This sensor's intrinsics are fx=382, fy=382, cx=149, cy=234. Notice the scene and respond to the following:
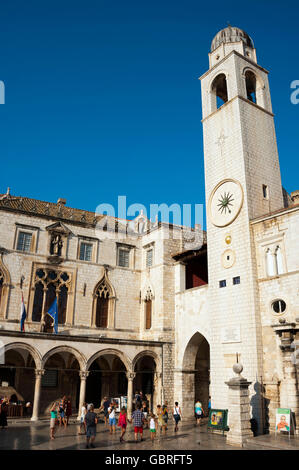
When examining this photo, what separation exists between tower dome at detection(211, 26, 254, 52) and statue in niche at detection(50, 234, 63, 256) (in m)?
16.8

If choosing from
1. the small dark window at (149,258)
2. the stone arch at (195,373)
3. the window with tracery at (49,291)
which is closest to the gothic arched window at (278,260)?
the stone arch at (195,373)

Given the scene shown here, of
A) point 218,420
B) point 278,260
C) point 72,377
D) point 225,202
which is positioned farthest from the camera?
point 72,377

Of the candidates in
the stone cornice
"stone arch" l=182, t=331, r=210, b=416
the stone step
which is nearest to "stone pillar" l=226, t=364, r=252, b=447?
the stone step

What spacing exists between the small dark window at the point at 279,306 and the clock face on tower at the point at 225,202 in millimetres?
5113

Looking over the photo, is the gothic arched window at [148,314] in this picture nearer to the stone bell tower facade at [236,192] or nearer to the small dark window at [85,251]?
the small dark window at [85,251]

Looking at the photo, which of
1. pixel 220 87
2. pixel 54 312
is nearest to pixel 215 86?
pixel 220 87

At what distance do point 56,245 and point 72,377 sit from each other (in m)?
8.98

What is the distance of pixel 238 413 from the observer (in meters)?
15.0

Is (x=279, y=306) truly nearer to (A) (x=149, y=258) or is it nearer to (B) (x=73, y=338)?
(B) (x=73, y=338)

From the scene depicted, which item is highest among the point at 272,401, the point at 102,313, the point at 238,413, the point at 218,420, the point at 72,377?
the point at 102,313

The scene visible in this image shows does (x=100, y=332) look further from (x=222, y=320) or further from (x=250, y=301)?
(x=250, y=301)

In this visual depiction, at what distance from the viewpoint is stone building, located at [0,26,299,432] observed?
60.7 ft
